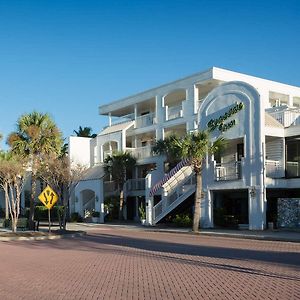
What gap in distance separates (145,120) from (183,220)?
564 inches

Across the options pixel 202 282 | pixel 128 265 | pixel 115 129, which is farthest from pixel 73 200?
pixel 202 282

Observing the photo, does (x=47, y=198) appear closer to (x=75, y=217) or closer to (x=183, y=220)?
(x=183, y=220)

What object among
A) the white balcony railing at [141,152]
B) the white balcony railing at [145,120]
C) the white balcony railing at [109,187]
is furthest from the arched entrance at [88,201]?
the white balcony railing at [145,120]

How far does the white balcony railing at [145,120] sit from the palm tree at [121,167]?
3606 mm

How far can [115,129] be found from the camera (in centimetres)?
4766

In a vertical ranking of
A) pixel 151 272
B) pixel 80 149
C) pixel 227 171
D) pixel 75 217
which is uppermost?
pixel 80 149

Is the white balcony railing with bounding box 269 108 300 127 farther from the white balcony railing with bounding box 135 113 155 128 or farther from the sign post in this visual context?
the white balcony railing with bounding box 135 113 155 128

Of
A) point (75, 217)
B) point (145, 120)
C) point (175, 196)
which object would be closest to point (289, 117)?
point (175, 196)

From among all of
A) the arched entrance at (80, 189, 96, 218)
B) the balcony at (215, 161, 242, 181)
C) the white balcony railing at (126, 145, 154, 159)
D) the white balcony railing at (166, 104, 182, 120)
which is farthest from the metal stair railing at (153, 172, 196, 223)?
the arched entrance at (80, 189, 96, 218)

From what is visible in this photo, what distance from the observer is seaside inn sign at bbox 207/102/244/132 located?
30.5 metres

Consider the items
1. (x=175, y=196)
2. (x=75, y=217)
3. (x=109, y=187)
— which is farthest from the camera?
(x=109, y=187)

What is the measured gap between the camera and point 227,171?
31.5m

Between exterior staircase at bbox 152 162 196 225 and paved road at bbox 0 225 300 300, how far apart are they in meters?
13.9

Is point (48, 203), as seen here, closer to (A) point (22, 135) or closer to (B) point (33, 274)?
(A) point (22, 135)
